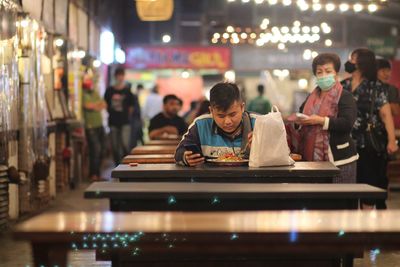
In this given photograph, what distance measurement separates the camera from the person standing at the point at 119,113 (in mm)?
15438

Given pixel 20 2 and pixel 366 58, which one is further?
pixel 20 2

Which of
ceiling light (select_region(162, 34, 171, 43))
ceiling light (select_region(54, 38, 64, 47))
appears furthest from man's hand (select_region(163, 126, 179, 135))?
ceiling light (select_region(162, 34, 171, 43))

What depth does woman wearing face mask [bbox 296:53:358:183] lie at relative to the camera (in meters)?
7.00

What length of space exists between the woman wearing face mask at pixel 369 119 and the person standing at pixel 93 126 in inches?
309

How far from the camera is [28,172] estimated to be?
403 inches

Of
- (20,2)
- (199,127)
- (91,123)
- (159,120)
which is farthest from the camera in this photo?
(91,123)

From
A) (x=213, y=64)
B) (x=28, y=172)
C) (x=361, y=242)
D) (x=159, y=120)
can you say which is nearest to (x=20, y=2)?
(x=28, y=172)

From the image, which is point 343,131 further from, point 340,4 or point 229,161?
point 340,4

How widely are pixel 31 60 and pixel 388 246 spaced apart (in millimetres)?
7475

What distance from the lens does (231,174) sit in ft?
17.7

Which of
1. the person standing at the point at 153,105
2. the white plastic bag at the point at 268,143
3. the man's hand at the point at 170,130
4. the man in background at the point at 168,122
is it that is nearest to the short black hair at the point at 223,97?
the white plastic bag at the point at 268,143

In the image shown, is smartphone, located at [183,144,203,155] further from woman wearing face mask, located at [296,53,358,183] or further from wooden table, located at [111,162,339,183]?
woman wearing face mask, located at [296,53,358,183]

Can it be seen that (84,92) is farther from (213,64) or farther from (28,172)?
(213,64)

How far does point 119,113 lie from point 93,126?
0.57 metres
